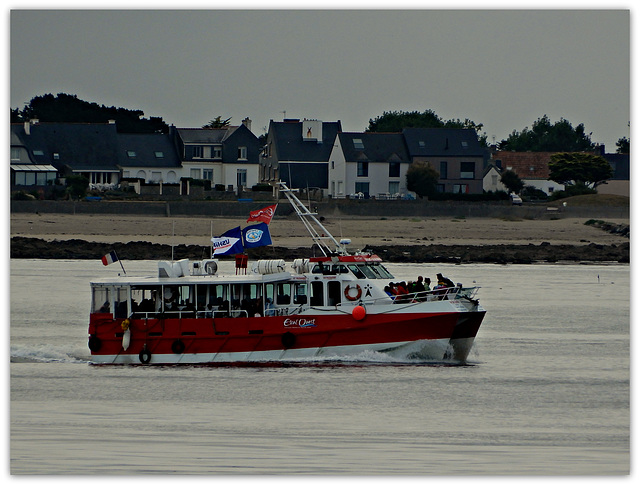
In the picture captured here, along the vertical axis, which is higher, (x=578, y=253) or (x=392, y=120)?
(x=392, y=120)

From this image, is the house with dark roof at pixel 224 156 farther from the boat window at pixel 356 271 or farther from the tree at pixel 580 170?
the boat window at pixel 356 271

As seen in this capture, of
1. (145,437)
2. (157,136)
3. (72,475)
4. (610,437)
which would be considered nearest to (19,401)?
(145,437)

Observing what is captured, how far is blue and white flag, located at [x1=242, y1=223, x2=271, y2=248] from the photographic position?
2600cm

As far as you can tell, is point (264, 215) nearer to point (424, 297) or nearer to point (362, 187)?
point (424, 297)

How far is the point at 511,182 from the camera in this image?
90.9 meters

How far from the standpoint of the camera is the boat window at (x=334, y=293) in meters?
26.6

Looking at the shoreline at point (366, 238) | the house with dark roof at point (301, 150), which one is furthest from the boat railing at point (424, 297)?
the house with dark roof at point (301, 150)

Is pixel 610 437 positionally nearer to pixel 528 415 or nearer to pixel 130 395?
pixel 528 415

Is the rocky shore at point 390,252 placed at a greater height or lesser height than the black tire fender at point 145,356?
greater

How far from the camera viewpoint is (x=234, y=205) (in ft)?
229

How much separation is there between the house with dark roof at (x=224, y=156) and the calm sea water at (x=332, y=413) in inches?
2300

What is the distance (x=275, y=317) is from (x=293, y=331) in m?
0.55

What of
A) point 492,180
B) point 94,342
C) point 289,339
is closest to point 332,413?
point 289,339

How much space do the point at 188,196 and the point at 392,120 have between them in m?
49.0
